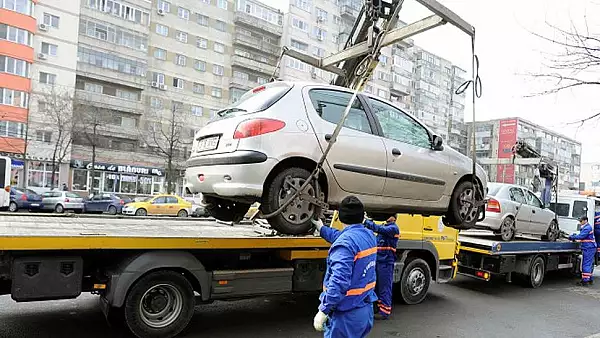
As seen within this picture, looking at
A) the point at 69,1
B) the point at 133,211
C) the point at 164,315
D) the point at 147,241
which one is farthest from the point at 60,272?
the point at 69,1

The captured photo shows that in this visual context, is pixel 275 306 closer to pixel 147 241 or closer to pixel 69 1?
pixel 147 241

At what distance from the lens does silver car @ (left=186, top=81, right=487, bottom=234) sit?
4.50 metres

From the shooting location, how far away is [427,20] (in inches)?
200

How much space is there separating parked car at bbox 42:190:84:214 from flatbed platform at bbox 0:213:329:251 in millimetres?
18673

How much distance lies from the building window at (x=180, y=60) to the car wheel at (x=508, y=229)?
37008 mm

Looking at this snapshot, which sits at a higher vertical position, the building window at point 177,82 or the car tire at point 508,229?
Answer: the building window at point 177,82

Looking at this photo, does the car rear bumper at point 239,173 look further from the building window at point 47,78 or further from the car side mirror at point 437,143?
the building window at point 47,78

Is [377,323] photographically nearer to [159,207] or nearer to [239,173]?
[239,173]

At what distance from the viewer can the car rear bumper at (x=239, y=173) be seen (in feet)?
14.4

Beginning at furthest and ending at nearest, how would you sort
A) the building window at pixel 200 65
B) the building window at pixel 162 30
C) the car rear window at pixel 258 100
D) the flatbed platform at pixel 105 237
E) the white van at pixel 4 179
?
the building window at pixel 200 65 < the building window at pixel 162 30 < the white van at pixel 4 179 < the car rear window at pixel 258 100 < the flatbed platform at pixel 105 237

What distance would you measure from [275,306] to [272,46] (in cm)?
4336

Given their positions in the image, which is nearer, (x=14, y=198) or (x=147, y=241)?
(x=147, y=241)

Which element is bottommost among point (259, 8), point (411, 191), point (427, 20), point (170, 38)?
point (411, 191)

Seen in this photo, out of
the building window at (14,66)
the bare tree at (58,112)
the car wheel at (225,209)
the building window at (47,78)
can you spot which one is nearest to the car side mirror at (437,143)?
the car wheel at (225,209)
